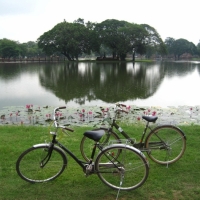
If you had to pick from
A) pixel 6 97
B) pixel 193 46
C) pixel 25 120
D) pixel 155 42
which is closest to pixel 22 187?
pixel 25 120

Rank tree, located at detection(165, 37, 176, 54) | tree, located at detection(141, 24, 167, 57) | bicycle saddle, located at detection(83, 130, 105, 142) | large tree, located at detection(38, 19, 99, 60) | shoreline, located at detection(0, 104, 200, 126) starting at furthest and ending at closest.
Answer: tree, located at detection(165, 37, 176, 54), tree, located at detection(141, 24, 167, 57), large tree, located at detection(38, 19, 99, 60), shoreline, located at detection(0, 104, 200, 126), bicycle saddle, located at detection(83, 130, 105, 142)

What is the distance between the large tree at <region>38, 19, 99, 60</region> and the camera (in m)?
56.2

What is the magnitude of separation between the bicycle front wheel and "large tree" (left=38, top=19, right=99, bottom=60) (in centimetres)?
5356

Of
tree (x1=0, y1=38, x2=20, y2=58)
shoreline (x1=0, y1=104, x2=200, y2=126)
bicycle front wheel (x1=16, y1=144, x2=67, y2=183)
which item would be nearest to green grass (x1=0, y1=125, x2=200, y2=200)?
bicycle front wheel (x1=16, y1=144, x2=67, y2=183)

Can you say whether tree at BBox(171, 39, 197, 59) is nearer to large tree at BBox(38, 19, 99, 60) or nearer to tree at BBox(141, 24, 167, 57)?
tree at BBox(141, 24, 167, 57)

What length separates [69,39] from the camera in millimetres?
56312

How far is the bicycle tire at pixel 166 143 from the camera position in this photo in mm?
3715

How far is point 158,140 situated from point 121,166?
3.02 feet

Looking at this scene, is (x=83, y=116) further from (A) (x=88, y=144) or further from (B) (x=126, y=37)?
(B) (x=126, y=37)

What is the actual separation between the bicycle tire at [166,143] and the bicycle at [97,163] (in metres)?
0.57

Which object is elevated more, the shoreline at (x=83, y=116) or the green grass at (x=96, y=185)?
the green grass at (x=96, y=185)

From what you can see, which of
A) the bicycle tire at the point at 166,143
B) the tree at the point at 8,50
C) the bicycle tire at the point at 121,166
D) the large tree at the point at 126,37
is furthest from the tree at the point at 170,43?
the bicycle tire at the point at 121,166

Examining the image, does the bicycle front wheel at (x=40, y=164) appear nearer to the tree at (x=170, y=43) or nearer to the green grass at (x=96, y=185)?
the green grass at (x=96, y=185)

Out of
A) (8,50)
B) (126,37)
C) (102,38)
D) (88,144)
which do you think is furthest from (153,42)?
(88,144)
